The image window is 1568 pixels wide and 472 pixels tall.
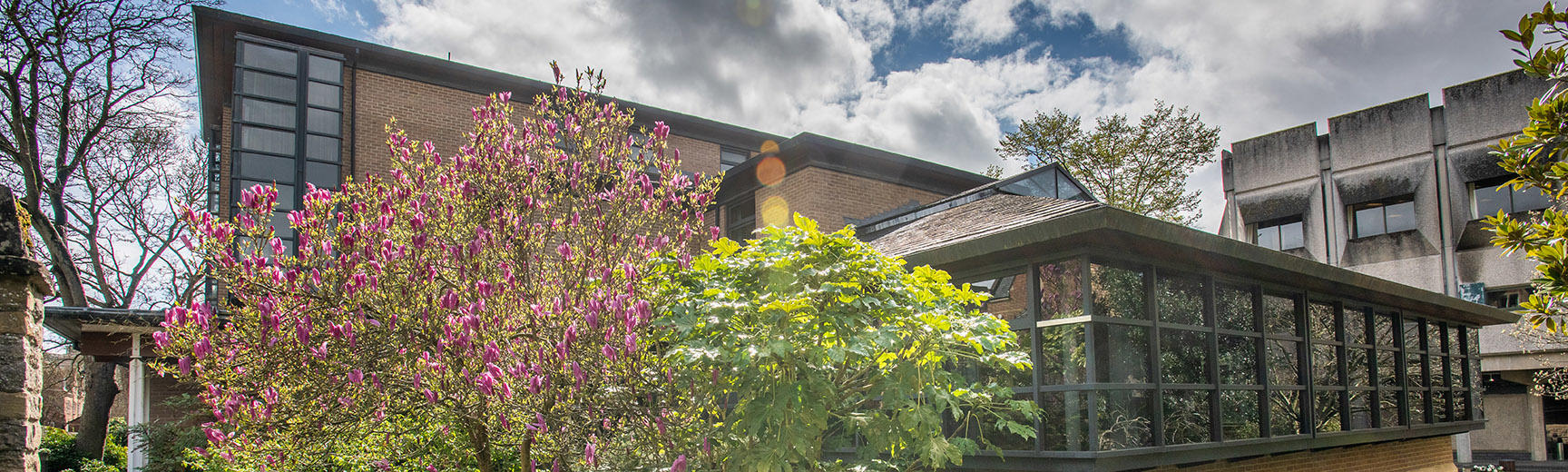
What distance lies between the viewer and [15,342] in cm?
379

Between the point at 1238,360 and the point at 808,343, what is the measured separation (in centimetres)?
558

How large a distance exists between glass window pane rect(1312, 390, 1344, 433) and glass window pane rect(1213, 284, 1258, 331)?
1.42m

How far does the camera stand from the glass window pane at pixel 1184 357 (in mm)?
8047

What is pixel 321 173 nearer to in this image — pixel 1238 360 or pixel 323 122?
pixel 323 122

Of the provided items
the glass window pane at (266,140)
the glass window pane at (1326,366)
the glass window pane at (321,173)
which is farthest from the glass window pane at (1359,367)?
the glass window pane at (266,140)

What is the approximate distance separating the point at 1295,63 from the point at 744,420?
11754 mm

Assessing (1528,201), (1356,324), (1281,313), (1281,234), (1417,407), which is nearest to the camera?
(1281,313)

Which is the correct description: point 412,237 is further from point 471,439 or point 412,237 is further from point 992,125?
point 992,125

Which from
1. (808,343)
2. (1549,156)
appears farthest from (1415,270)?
(808,343)

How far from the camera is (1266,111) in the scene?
86.7 feet

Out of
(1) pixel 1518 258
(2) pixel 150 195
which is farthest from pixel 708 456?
(1) pixel 1518 258

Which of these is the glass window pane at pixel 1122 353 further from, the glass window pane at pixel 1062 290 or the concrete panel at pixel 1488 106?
the concrete panel at pixel 1488 106

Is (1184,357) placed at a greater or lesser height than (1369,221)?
lesser

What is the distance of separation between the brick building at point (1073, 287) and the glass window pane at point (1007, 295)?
19mm
